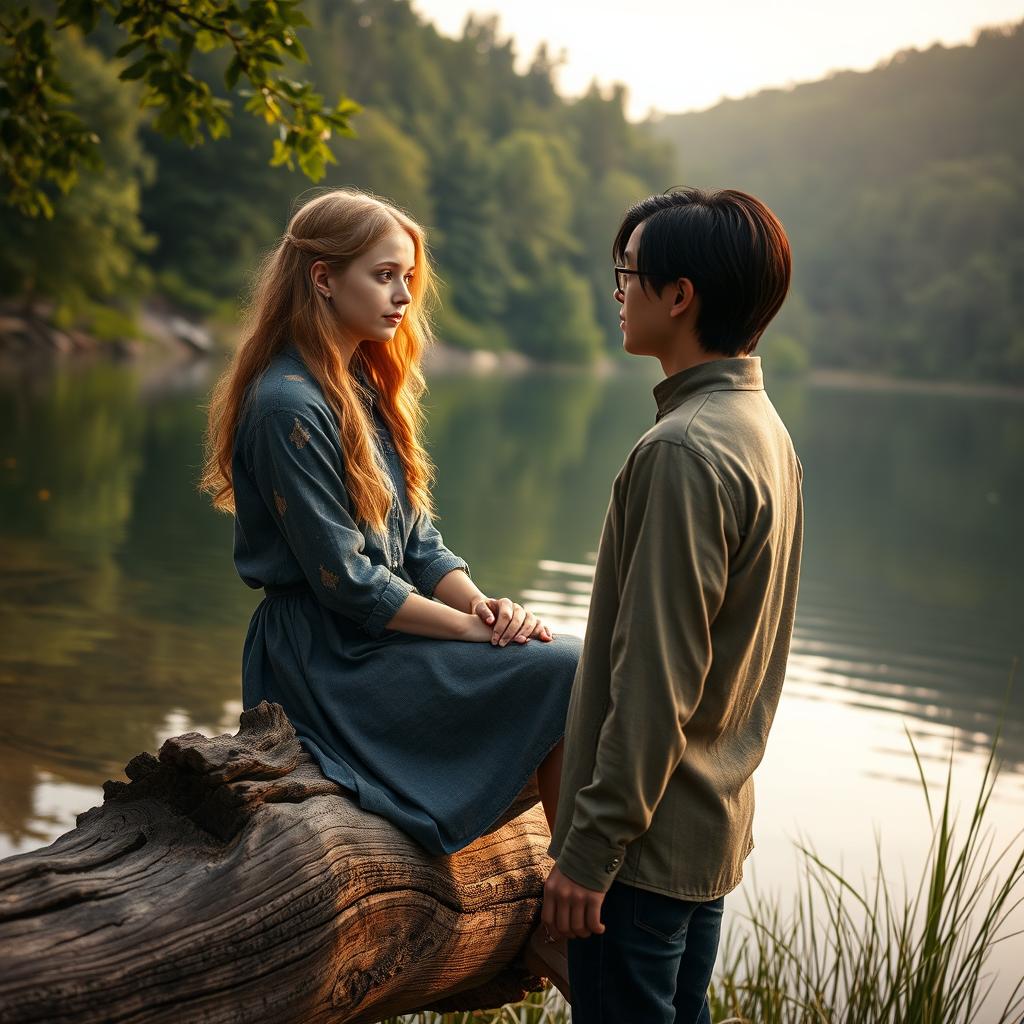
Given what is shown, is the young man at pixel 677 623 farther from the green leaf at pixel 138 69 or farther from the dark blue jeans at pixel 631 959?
the green leaf at pixel 138 69

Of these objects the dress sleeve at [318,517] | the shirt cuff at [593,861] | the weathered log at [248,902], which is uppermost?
Answer: the dress sleeve at [318,517]

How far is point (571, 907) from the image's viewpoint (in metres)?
1.88

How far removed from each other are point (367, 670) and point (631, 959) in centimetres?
89

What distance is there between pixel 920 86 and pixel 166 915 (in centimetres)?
16359

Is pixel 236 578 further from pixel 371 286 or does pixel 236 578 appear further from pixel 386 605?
pixel 386 605

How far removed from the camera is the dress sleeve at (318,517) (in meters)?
2.51

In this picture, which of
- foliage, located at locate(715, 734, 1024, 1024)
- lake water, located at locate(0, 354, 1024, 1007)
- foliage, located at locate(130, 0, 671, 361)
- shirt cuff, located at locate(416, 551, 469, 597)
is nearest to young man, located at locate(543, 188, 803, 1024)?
foliage, located at locate(715, 734, 1024, 1024)

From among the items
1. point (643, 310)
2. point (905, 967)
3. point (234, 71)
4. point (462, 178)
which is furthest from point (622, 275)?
point (462, 178)

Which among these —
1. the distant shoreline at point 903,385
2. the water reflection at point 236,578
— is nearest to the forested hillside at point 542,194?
the distant shoreline at point 903,385

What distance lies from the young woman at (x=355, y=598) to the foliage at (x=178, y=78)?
219 centimetres

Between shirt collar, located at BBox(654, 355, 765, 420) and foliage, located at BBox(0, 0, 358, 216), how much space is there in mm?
3137

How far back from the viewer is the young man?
181 centimetres

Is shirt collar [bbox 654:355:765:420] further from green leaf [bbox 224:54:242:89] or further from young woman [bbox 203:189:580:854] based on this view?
green leaf [bbox 224:54:242:89]

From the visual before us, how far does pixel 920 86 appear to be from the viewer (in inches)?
5861
